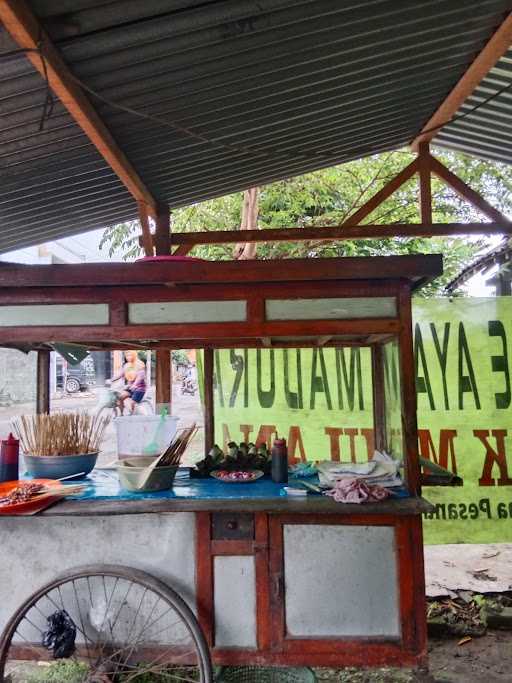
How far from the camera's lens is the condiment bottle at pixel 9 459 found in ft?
9.90

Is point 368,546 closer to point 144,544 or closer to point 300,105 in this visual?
point 144,544

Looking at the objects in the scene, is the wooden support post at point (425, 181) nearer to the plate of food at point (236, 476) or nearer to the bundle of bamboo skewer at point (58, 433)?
the plate of food at point (236, 476)

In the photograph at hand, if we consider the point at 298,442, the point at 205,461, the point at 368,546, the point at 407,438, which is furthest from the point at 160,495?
the point at 298,442

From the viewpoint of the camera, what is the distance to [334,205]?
27.2 ft

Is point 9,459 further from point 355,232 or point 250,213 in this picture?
point 250,213

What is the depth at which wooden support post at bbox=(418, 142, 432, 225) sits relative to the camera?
183 inches

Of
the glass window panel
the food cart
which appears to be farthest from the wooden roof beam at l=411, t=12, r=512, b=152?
the glass window panel

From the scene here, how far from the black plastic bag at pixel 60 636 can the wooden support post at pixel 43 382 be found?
159 centimetres

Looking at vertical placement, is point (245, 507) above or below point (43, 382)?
below

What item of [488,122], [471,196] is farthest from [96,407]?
[488,122]

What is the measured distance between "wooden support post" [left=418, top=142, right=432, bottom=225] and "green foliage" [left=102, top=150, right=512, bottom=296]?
273 cm

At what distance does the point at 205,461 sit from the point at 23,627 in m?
1.33

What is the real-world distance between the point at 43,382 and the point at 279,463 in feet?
6.15

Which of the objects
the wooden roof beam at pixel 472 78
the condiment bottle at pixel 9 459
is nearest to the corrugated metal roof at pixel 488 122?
the wooden roof beam at pixel 472 78
